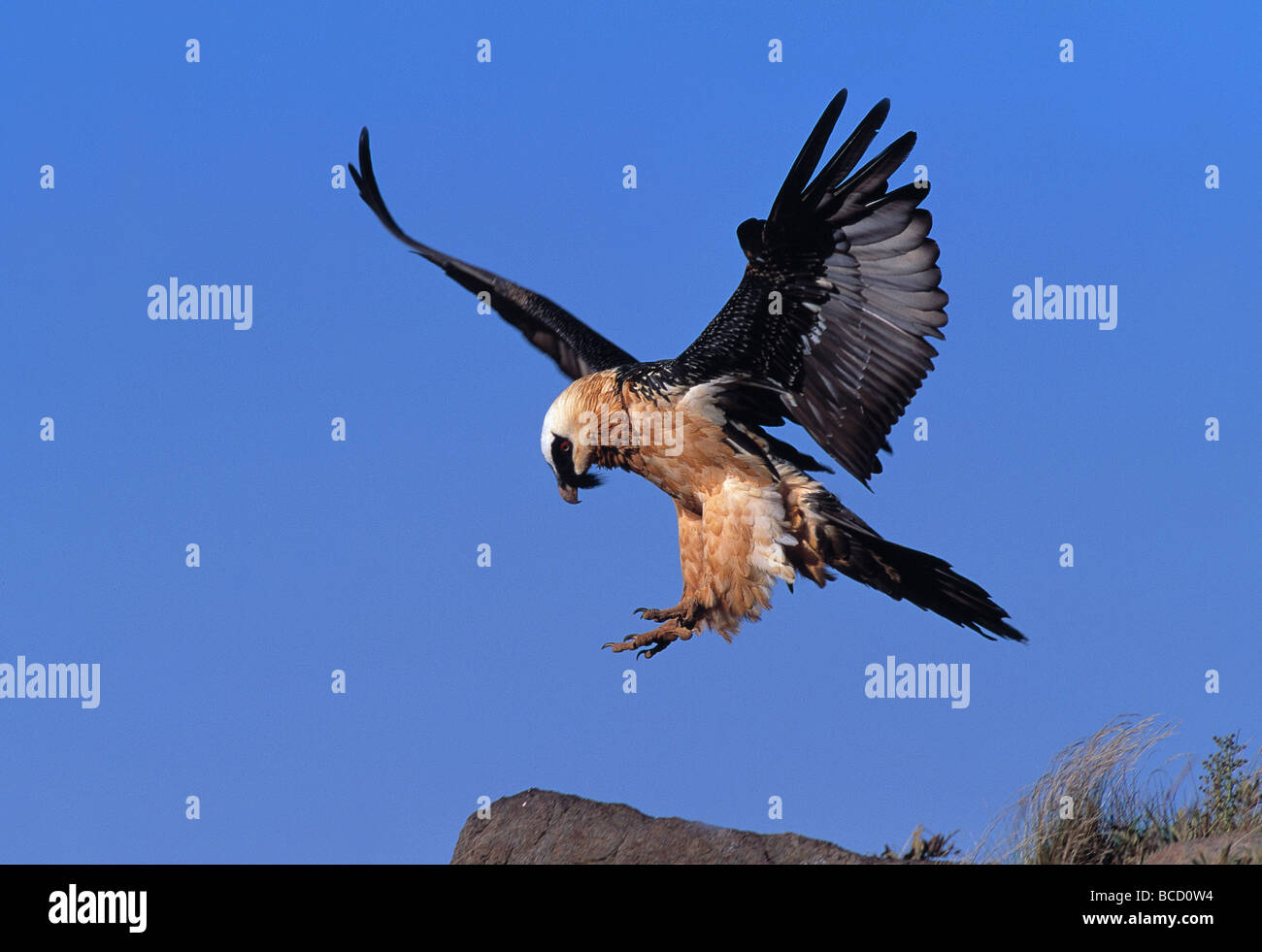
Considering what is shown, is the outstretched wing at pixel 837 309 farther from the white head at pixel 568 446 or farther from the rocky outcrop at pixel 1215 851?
the rocky outcrop at pixel 1215 851

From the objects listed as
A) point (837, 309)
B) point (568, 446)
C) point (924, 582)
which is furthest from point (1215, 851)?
point (568, 446)

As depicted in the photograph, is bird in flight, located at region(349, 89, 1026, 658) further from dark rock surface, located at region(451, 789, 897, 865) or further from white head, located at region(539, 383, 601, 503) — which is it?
dark rock surface, located at region(451, 789, 897, 865)

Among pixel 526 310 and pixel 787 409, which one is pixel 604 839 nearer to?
pixel 787 409

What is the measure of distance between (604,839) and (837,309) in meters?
2.67

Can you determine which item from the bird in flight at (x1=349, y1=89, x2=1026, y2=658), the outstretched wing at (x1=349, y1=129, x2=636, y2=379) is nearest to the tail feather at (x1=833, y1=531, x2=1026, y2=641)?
the bird in flight at (x1=349, y1=89, x2=1026, y2=658)

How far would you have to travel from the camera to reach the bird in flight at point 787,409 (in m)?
5.39

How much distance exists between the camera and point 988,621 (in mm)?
5379

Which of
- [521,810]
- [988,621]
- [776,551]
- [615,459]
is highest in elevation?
[615,459]

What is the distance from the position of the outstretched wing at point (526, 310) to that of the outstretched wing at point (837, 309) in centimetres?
99

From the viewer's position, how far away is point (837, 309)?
18.4ft
